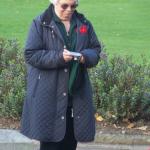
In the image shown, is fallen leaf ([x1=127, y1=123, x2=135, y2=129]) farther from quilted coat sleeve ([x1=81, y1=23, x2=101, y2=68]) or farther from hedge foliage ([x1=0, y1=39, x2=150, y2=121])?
quilted coat sleeve ([x1=81, y1=23, x2=101, y2=68])

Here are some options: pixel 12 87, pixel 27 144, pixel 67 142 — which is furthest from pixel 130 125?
pixel 67 142

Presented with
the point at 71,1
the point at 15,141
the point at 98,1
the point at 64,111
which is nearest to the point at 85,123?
the point at 64,111

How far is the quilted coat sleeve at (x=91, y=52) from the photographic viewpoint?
515 cm

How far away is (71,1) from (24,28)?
34.7ft

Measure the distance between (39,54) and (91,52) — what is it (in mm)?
409

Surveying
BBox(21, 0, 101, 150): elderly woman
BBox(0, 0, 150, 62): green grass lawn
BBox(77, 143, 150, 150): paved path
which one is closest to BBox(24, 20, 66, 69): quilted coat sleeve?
BBox(21, 0, 101, 150): elderly woman

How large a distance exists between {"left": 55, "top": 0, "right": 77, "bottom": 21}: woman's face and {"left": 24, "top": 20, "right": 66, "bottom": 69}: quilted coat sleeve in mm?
184

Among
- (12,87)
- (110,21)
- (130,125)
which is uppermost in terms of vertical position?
(12,87)

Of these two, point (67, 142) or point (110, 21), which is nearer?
point (67, 142)

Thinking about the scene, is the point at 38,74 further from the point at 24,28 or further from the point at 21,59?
the point at 24,28

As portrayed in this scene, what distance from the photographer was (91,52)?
205 inches

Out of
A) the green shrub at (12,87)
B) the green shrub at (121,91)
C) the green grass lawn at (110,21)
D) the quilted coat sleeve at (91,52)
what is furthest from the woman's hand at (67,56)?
the green grass lawn at (110,21)

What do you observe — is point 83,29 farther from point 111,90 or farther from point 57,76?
point 111,90

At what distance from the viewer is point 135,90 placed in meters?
7.50
